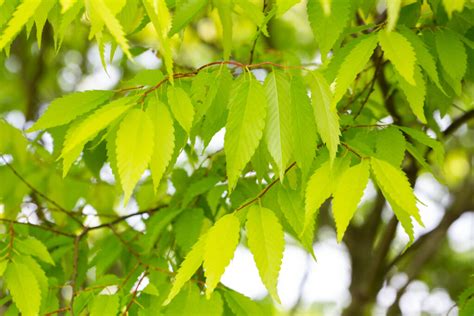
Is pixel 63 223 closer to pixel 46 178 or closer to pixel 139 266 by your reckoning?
pixel 46 178

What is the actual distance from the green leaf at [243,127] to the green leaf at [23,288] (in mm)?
415

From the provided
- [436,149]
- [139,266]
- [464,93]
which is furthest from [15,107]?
[436,149]

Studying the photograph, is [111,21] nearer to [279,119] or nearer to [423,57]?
[279,119]

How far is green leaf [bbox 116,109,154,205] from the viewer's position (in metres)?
0.69

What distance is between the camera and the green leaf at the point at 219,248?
2.42 feet

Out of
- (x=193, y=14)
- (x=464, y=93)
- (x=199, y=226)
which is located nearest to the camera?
(x=193, y=14)

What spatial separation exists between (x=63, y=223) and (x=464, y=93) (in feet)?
3.41

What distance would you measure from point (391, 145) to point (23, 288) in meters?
0.64

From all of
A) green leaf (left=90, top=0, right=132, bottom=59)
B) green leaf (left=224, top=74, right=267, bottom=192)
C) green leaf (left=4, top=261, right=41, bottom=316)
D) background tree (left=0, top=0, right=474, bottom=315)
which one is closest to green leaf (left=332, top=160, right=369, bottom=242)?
background tree (left=0, top=0, right=474, bottom=315)

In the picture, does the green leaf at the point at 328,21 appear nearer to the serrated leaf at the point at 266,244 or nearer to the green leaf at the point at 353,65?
the green leaf at the point at 353,65

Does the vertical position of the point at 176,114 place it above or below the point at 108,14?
below

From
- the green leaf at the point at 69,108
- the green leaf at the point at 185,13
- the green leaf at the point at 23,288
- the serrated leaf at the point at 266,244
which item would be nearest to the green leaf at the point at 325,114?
the serrated leaf at the point at 266,244

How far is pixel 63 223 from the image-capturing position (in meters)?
1.57

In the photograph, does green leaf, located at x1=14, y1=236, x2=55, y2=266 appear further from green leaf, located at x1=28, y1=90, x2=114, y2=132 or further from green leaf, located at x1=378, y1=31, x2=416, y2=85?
green leaf, located at x1=378, y1=31, x2=416, y2=85
